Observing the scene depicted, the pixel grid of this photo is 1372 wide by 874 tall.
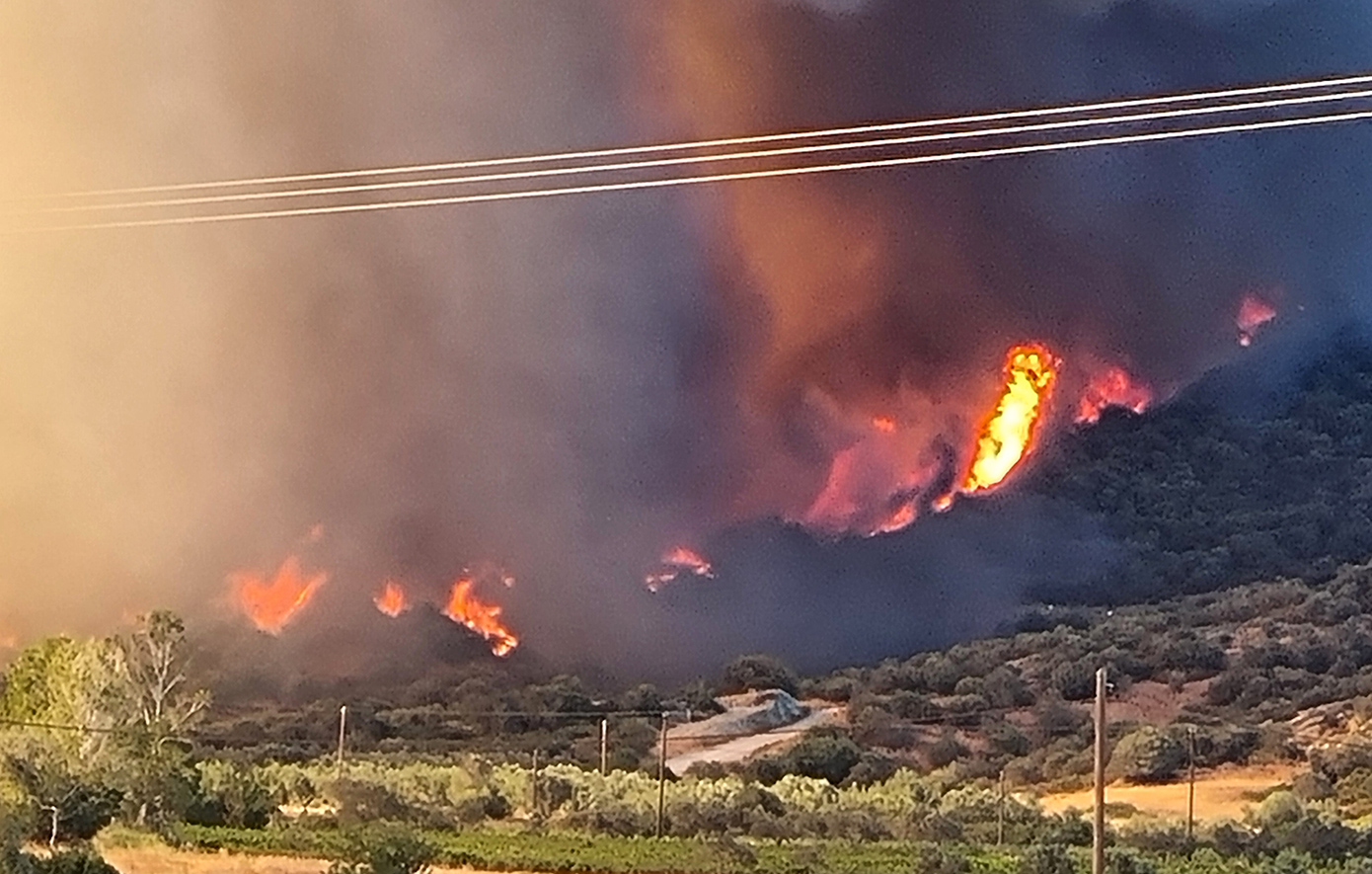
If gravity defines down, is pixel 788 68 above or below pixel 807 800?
above

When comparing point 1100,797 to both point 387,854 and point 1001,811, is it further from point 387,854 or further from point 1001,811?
point 387,854

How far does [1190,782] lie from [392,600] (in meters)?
2.75

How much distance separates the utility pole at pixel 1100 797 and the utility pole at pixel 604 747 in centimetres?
160

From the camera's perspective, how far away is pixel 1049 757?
5758 millimetres

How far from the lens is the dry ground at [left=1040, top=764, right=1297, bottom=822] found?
5.56 m

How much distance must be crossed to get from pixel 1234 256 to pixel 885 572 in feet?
4.97

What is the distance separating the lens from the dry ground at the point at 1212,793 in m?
5.56

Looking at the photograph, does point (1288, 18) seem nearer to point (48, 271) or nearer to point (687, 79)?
point (687, 79)

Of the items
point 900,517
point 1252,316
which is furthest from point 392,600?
point 1252,316

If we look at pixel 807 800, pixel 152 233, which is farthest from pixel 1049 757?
pixel 152 233

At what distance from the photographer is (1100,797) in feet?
18.6

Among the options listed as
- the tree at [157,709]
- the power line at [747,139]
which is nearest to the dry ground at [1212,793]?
the power line at [747,139]

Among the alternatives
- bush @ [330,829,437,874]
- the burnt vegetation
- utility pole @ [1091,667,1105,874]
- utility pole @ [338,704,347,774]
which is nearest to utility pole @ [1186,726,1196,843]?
the burnt vegetation

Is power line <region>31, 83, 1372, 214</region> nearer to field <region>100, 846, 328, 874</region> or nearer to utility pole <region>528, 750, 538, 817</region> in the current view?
utility pole <region>528, 750, 538, 817</region>
